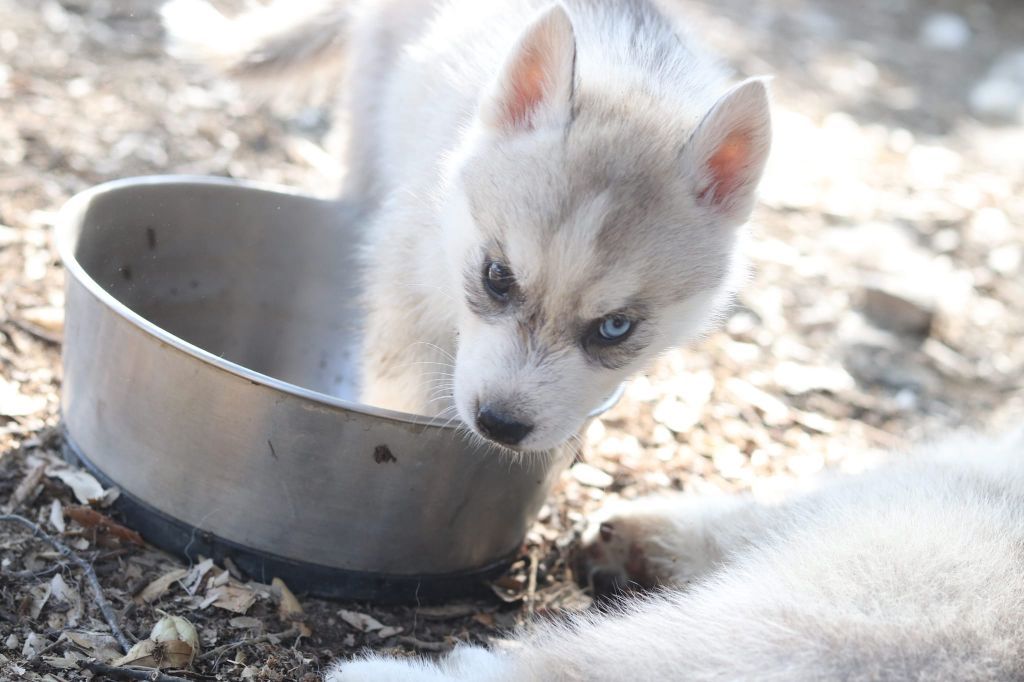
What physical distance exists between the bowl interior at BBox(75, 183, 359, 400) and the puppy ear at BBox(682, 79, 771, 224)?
1525mm

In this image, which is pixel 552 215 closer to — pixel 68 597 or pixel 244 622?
pixel 244 622

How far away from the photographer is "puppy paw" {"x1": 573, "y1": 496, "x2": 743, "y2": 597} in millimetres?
3111

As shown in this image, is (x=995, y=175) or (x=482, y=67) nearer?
(x=482, y=67)

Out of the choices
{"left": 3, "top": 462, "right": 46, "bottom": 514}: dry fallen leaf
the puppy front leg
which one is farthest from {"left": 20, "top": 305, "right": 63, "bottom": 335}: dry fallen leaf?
the puppy front leg

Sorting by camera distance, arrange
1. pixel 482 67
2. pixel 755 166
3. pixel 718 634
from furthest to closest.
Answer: pixel 482 67
pixel 755 166
pixel 718 634

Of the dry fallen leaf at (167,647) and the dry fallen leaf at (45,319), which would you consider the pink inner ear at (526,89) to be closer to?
the dry fallen leaf at (167,647)

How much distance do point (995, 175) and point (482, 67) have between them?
18.0ft

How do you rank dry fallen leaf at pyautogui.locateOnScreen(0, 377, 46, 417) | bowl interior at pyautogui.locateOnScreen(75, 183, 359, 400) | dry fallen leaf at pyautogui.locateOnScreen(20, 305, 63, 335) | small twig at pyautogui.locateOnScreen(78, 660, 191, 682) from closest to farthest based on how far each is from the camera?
small twig at pyautogui.locateOnScreen(78, 660, 191, 682)
dry fallen leaf at pyautogui.locateOnScreen(0, 377, 46, 417)
bowl interior at pyautogui.locateOnScreen(75, 183, 359, 400)
dry fallen leaf at pyautogui.locateOnScreen(20, 305, 63, 335)


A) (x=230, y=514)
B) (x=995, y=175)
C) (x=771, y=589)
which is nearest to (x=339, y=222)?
(x=230, y=514)

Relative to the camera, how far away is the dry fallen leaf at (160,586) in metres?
2.72

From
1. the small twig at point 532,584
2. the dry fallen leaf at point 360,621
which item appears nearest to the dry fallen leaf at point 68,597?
the dry fallen leaf at point 360,621

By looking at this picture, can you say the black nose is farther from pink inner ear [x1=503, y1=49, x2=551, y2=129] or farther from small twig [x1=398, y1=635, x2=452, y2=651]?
pink inner ear [x1=503, y1=49, x2=551, y2=129]

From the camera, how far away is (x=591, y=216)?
2.50 meters

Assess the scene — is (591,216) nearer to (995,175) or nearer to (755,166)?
(755,166)
